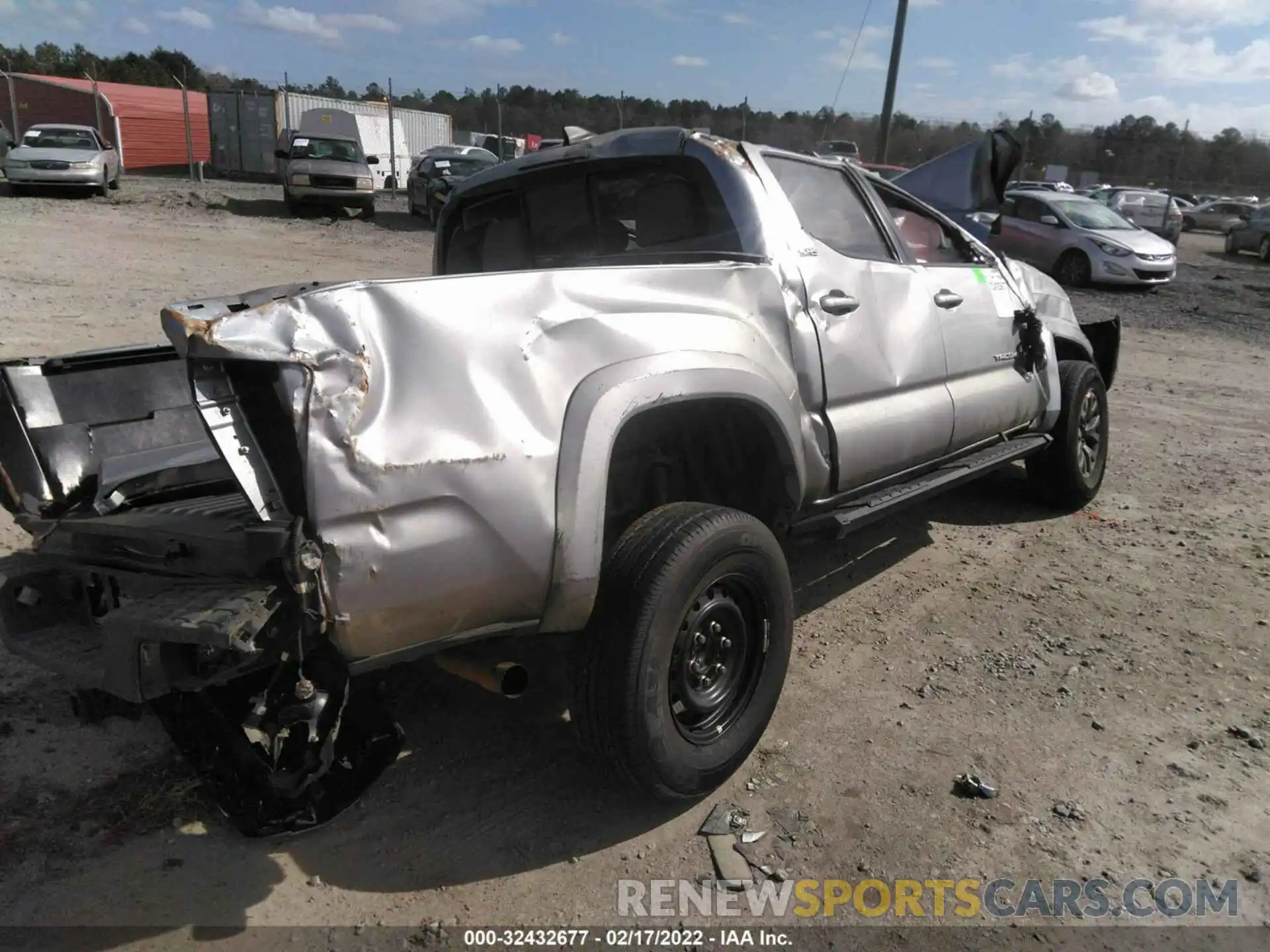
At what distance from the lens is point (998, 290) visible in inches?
190

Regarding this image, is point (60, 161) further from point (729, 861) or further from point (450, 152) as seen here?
point (729, 861)

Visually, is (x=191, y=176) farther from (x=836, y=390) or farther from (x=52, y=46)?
(x=52, y=46)

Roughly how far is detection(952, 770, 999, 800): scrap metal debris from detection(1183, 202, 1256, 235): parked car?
3895cm

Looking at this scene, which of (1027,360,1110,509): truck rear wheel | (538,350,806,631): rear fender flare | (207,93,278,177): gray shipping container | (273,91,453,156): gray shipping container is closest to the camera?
(538,350,806,631): rear fender flare

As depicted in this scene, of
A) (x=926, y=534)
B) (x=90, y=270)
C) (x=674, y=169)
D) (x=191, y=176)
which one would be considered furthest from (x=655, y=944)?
(x=191, y=176)

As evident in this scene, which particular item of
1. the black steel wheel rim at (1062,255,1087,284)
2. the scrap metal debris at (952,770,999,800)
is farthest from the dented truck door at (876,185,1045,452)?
the black steel wheel rim at (1062,255,1087,284)

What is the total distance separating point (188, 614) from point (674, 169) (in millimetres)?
2416

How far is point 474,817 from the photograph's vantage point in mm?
2920

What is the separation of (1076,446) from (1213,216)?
122 feet

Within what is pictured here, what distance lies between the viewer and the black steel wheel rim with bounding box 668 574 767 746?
2879 mm

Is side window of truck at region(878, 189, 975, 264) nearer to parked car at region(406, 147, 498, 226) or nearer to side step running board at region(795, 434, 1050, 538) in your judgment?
side step running board at region(795, 434, 1050, 538)

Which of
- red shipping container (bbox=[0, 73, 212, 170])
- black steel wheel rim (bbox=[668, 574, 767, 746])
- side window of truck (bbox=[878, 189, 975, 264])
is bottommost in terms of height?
black steel wheel rim (bbox=[668, 574, 767, 746])

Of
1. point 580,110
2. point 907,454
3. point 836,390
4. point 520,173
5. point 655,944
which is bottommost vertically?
point 655,944

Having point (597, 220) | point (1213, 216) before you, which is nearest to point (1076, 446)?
point (597, 220)
